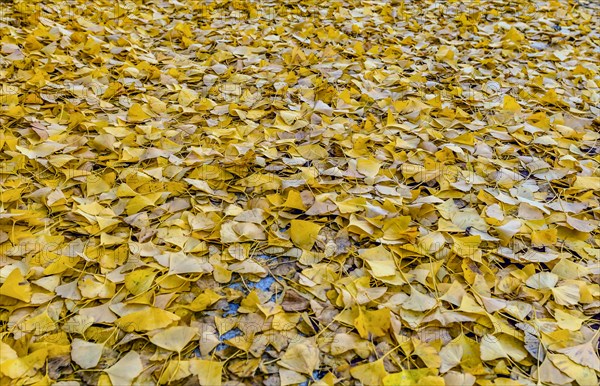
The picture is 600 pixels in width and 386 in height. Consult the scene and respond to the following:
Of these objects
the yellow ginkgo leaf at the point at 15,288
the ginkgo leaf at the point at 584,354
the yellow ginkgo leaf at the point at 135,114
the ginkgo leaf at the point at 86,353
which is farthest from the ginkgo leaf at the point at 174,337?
the yellow ginkgo leaf at the point at 135,114

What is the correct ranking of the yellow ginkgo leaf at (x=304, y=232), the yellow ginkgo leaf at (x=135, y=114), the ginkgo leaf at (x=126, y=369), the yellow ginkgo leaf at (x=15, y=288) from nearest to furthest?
the ginkgo leaf at (x=126, y=369)
the yellow ginkgo leaf at (x=15, y=288)
the yellow ginkgo leaf at (x=304, y=232)
the yellow ginkgo leaf at (x=135, y=114)

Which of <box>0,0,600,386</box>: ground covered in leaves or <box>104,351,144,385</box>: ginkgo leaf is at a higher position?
<box>0,0,600,386</box>: ground covered in leaves

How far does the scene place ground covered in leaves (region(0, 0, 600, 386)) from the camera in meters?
1.05

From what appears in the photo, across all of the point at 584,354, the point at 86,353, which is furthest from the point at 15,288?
the point at 584,354

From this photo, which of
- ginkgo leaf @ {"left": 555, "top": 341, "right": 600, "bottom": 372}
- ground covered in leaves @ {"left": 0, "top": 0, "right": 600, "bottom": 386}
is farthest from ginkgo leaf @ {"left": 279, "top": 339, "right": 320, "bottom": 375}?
ginkgo leaf @ {"left": 555, "top": 341, "right": 600, "bottom": 372}

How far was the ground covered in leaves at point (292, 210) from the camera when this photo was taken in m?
1.05

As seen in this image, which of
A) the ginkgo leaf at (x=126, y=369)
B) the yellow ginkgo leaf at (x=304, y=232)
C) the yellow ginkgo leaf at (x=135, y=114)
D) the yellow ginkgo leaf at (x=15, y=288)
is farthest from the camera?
the yellow ginkgo leaf at (x=135, y=114)

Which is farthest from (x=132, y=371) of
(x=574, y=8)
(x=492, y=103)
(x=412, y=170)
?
(x=574, y=8)

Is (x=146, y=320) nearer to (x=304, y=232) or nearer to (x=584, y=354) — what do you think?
(x=304, y=232)

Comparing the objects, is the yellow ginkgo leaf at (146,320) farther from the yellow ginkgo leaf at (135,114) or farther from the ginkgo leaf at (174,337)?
the yellow ginkgo leaf at (135,114)

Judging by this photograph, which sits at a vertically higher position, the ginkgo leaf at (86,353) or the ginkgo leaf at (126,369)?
the ginkgo leaf at (86,353)

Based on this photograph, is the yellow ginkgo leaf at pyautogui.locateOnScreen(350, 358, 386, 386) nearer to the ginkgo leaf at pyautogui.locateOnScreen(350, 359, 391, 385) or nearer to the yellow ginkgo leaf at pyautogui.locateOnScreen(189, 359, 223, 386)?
the ginkgo leaf at pyautogui.locateOnScreen(350, 359, 391, 385)

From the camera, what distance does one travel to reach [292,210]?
140 cm

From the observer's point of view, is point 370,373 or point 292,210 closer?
point 370,373
